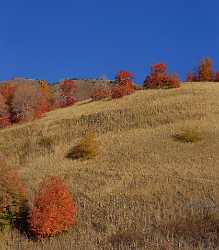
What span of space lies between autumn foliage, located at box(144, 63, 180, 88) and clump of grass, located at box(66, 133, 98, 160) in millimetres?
39721

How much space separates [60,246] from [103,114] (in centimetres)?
4497

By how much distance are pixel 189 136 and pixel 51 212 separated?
25.3 meters

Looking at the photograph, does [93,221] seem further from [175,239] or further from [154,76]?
[154,76]

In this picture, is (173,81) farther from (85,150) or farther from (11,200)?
(11,200)

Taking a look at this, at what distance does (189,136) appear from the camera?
65.5 m

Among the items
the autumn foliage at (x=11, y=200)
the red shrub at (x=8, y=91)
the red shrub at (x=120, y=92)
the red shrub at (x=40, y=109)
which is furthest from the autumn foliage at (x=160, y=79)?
the autumn foliage at (x=11, y=200)

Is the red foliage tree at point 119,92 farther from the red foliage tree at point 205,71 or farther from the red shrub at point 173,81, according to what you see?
the red foliage tree at point 205,71

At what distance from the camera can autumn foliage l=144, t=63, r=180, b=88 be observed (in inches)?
4141

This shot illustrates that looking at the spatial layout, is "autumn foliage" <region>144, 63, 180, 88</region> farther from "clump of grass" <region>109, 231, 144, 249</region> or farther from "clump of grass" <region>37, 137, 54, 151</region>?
"clump of grass" <region>109, 231, 144, 249</region>

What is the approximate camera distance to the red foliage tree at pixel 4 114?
9808 cm

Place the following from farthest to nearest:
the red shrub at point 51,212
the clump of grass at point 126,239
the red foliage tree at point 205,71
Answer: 1. the red foliage tree at point 205,71
2. the red shrub at point 51,212
3. the clump of grass at point 126,239

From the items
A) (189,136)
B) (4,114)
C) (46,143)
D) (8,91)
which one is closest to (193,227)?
(189,136)

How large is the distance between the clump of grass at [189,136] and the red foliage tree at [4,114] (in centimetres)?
3876

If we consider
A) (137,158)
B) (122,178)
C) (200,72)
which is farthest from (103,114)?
(200,72)
